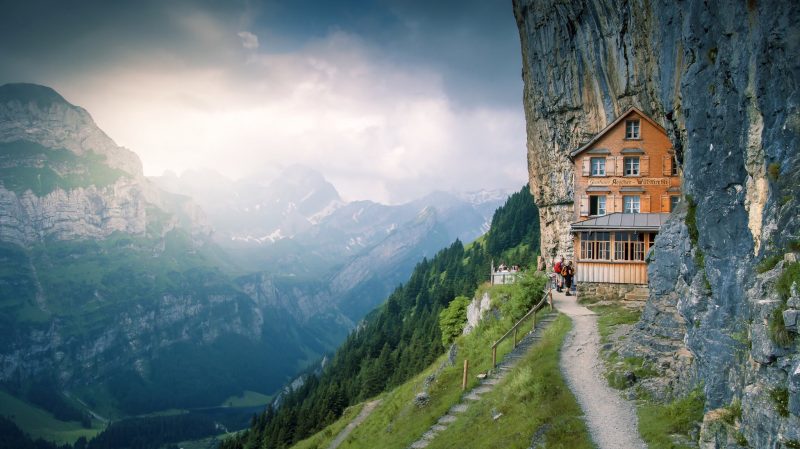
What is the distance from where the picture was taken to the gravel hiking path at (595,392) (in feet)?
70.3

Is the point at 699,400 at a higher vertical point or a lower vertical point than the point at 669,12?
lower

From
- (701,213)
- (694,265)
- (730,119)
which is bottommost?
(694,265)

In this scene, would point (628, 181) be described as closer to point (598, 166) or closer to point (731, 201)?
point (598, 166)

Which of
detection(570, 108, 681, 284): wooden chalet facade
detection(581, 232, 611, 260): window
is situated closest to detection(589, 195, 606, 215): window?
detection(570, 108, 681, 284): wooden chalet facade

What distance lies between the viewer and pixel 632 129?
5178 centimetres

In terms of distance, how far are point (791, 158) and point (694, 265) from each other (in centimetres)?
715

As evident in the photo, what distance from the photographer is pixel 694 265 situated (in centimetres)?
2095

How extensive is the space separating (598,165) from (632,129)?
4284 mm

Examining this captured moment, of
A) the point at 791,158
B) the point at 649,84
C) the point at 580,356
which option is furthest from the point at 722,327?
the point at 649,84

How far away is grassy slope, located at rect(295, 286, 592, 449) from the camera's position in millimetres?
23859

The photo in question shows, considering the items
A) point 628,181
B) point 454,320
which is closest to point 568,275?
point 628,181

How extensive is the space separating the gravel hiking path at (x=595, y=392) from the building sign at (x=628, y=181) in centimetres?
1901

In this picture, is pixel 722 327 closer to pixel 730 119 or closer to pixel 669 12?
pixel 730 119

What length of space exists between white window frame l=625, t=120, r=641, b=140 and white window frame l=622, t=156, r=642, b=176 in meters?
1.88
